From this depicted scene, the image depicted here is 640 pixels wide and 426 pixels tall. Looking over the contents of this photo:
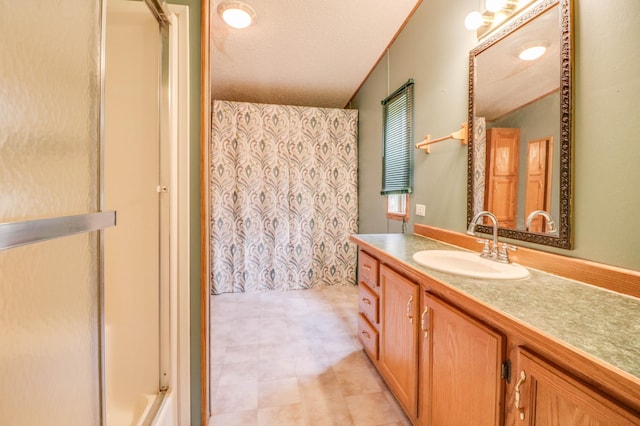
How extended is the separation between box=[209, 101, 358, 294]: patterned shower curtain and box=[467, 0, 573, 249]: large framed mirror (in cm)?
197

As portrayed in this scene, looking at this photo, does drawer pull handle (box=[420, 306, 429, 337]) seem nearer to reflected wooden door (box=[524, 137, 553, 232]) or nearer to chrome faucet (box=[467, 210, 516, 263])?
chrome faucet (box=[467, 210, 516, 263])

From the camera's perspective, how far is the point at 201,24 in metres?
1.17

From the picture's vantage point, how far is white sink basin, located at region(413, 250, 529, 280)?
37.5 inches

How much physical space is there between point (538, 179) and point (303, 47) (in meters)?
2.17

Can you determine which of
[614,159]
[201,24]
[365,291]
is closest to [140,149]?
[201,24]

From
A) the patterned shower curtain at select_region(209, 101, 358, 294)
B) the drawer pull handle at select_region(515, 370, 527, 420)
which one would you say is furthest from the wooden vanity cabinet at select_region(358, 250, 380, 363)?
the patterned shower curtain at select_region(209, 101, 358, 294)

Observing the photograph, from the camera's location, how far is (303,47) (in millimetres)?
2387

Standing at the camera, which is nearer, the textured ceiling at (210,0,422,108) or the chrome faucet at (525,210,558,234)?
the chrome faucet at (525,210,558,234)

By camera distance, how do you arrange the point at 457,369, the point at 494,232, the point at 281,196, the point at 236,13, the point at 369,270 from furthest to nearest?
1. the point at 281,196
2. the point at 236,13
3. the point at 369,270
4. the point at 494,232
5. the point at 457,369

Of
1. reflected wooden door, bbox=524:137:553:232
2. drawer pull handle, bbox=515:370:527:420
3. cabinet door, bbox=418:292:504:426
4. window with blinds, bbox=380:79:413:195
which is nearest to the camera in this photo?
drawer pull handle, bbox=515:370:527:420

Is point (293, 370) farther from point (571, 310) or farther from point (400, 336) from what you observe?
point (571, 310)

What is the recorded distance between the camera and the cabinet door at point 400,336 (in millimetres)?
1183

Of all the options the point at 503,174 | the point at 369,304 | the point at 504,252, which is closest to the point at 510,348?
the point at 504,252

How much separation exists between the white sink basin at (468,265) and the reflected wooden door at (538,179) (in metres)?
0.23
